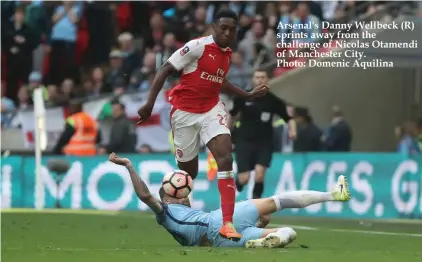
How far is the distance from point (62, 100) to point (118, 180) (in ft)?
12.9

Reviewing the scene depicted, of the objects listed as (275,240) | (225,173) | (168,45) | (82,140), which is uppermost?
(168,45)

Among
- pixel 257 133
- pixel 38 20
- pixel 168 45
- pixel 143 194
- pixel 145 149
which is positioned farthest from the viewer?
pixel 38 20

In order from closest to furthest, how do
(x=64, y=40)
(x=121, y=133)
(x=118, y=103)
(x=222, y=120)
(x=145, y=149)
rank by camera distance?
(x=222, y=120) → (x=121, y=133) → (x=118, y=103) → (x=145, y=149) → (x=64, y=40)

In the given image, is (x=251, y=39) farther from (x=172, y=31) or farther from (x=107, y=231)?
(x=107, y=231)

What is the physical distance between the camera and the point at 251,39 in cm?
2481

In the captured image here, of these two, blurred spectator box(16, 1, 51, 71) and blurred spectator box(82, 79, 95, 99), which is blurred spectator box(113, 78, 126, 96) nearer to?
blurred spectator box(82, 79, 95, 99)

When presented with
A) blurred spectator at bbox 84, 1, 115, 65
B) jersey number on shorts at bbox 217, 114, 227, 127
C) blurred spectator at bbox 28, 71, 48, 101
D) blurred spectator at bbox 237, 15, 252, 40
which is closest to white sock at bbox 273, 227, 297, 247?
jersey number on shorts at bbox 217, 114, 227, 127

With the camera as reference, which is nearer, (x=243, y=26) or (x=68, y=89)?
(x=243, y=26)

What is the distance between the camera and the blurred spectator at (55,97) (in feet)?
83.9

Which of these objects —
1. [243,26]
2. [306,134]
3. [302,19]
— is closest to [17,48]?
[243,26]

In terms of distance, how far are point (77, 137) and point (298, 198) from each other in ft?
39.7

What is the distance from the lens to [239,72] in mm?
24094

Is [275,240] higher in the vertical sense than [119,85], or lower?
lower

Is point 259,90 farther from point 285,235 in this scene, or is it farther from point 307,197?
point 285,235
